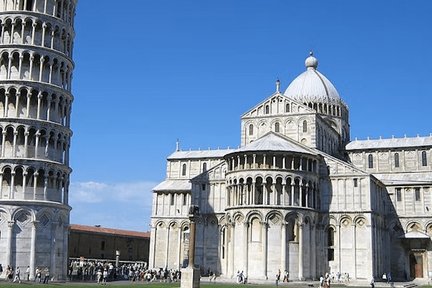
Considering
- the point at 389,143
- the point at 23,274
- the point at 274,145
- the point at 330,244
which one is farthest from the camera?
the point at 389,143

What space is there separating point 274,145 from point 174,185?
22.6 m

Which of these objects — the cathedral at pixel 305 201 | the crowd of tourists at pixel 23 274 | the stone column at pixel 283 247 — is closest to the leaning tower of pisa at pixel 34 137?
the crowd of tourists at pixel 23 274

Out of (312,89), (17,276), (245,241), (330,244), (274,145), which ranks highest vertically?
(312,89)

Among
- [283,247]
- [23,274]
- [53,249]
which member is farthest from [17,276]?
[283,247]

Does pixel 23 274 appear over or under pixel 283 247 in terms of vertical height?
under

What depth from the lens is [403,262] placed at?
2542 inches

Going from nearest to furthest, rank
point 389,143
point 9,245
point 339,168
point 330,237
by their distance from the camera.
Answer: point 9,245, point 330,237, point 339,168, point 389,143

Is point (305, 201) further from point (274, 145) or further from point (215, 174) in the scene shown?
point (215, 174)

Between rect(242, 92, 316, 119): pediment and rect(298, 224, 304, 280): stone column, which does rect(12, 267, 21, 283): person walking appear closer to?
rect(298, 224, 304, 280): stone column

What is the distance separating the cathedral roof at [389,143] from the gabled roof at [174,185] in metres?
20.3

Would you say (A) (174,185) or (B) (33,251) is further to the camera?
(A) (174,185)

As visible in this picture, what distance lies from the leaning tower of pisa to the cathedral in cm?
1660

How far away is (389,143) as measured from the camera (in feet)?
236

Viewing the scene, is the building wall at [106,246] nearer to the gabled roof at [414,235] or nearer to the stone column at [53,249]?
the stone column at [53,249]
